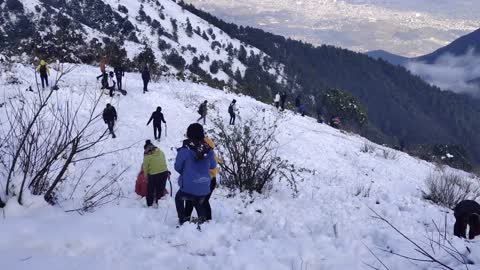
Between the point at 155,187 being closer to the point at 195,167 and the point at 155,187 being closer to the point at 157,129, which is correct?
the point at 195,167

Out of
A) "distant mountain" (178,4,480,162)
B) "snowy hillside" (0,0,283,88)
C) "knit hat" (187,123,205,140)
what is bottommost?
"distant mountain" (178,4,480,162)

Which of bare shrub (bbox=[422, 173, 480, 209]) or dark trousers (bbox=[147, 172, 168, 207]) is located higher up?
dark trousers (bbox=[147, 172, 168, 207])

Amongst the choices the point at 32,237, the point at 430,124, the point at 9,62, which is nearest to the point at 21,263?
the point at 32,237

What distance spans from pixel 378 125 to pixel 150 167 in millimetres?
129131

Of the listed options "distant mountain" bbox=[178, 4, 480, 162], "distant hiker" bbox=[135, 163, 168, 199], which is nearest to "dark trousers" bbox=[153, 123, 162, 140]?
"distant hiker" bbox=[135, 163, 168, 199]

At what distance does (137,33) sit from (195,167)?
70.0 m

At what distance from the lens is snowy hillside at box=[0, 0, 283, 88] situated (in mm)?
45000

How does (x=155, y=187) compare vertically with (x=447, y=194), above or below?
above

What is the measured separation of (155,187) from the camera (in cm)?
727

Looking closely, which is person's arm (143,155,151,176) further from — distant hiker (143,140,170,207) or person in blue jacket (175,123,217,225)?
person in blue jacket (175,123,217,225)

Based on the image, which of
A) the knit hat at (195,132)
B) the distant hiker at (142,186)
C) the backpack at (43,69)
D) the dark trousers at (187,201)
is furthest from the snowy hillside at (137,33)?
the knit hat at (195,132)

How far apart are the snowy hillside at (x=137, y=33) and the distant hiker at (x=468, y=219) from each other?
27.0 metres

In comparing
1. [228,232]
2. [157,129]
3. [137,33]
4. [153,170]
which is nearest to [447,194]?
[228,232]

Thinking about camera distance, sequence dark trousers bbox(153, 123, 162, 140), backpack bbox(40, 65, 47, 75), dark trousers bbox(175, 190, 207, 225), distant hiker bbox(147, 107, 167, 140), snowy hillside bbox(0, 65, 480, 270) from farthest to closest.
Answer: backpack bbox(40, 65, 47, 75), dark trousers bbox(153, 123, 162, 140), distant hiker bbox(147, 107, 167, 140), dark trousers bbox(175, 190, 207, 225), snowy hillside bbox(0, 65, 480, 270)
